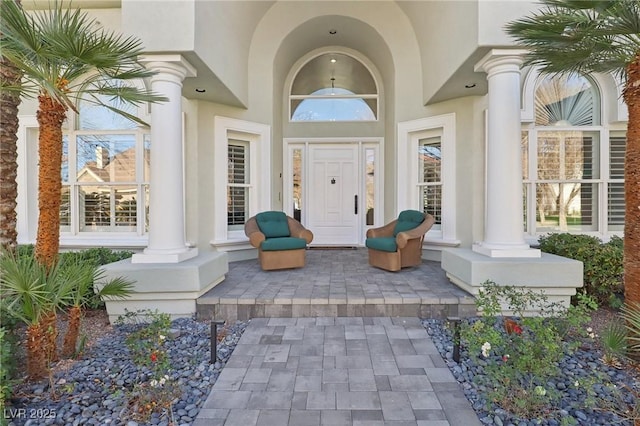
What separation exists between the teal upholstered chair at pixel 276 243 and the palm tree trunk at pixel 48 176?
260 centimetres

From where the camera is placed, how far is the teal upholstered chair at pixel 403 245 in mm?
4727

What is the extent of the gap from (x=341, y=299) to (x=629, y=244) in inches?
101

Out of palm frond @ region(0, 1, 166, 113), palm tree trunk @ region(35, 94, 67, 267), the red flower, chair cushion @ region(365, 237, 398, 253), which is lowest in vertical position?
the red flower

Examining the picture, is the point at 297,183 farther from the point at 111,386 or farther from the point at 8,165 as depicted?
the point at 111,386

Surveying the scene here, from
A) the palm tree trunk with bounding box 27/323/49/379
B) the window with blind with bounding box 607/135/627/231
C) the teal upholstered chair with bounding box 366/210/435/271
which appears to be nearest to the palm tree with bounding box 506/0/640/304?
the teal upholstered chair with bounding box 366/210/435/271

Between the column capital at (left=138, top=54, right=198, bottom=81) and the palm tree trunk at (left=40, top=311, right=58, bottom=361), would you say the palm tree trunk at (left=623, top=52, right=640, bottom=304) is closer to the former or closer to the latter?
the column capital at (left=138, top=54, right=198, bottom=81)

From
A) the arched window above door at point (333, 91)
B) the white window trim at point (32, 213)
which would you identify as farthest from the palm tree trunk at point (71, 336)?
the arched window above door at point (333, 91)

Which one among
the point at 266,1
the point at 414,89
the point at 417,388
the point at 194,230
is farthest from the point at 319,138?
the point at 417,388

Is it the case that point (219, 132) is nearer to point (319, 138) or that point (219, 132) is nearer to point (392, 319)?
point (319, 138)

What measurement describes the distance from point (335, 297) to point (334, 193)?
3.57 m

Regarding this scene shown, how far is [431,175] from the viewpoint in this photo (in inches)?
240

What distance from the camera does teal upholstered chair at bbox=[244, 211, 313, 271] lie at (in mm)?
4871

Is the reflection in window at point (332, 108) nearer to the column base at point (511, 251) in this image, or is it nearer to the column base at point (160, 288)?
the column base at point (511, 251)

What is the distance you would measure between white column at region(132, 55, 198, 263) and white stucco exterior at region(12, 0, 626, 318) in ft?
0.04
